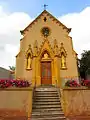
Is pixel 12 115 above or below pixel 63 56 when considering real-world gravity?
below

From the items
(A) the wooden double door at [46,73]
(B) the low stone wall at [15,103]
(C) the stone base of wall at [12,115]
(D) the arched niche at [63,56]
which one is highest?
(D) the arched niche at [63,56]

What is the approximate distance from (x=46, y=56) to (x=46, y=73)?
2.06 m

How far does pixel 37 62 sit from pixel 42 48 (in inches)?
73.8

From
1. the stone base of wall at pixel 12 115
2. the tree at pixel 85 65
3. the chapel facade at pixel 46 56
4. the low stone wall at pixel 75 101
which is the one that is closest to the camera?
the stone base of wall at pixel 12 115

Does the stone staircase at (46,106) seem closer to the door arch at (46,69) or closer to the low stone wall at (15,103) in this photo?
the low stone wall at (15,103)

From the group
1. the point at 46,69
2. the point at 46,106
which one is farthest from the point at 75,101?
the point at 46,69

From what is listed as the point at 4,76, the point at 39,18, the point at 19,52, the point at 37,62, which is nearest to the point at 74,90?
the point at 37,62

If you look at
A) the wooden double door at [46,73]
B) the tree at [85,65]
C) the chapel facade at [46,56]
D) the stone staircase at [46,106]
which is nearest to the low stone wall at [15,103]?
the stone staircase at [46,106]

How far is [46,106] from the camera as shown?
1464 cm

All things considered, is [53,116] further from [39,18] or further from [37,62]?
[39,18]

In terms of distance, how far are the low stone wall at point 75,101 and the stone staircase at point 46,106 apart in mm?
622

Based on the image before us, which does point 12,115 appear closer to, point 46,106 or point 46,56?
point 46,106

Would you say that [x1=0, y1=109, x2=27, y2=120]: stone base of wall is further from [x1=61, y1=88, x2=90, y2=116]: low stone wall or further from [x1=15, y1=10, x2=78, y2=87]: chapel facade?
[x1=15, y1=10, x2=78, y2=87]: chapel facade

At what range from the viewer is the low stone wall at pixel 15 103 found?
1409cm
